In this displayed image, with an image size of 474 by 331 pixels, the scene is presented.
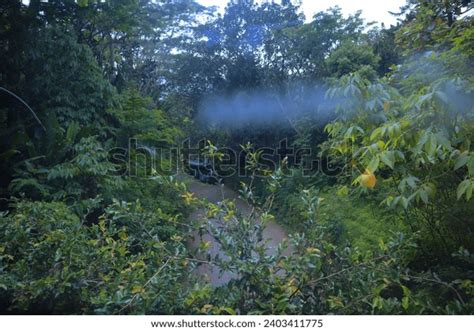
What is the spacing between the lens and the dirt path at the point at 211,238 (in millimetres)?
1469

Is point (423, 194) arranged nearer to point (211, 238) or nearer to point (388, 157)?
point (388, 157)

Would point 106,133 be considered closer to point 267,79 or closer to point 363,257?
point 267,79

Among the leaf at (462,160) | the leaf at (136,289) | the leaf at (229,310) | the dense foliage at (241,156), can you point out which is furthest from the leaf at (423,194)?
the leaf at (136,289)

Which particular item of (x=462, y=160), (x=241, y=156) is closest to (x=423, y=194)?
(x=462, y=160)

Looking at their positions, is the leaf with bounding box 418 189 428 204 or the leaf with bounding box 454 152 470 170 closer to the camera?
the leaf with bounding box 454 152 470 170

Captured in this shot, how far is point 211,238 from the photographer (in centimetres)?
151

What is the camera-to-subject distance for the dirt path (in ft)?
4.82

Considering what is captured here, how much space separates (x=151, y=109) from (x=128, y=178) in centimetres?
44

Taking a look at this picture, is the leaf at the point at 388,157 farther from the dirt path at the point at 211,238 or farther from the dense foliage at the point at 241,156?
the dirt path at the point at 211,238

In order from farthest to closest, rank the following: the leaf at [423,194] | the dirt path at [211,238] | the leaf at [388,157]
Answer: the dirt path at [211,238], the leaf at [423,194], the leaf at [388,157]

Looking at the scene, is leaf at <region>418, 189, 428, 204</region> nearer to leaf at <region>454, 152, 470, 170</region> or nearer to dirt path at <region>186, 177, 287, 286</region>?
leaf at <region>454, 152, 470, 170</region>

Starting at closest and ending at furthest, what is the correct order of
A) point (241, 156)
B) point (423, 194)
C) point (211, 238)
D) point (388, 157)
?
point (388, 157), point (423, 194), point (211, 238), point (241, 156)

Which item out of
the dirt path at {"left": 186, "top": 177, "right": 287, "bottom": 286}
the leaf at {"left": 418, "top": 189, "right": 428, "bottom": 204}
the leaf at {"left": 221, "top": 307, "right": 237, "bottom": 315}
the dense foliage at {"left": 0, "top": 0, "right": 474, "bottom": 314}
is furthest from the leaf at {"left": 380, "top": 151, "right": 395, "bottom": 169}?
the leaf at {"left": 221, "top": 307, "right": 237, "bottom": 315}

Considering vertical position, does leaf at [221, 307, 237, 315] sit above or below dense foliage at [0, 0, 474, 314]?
below
